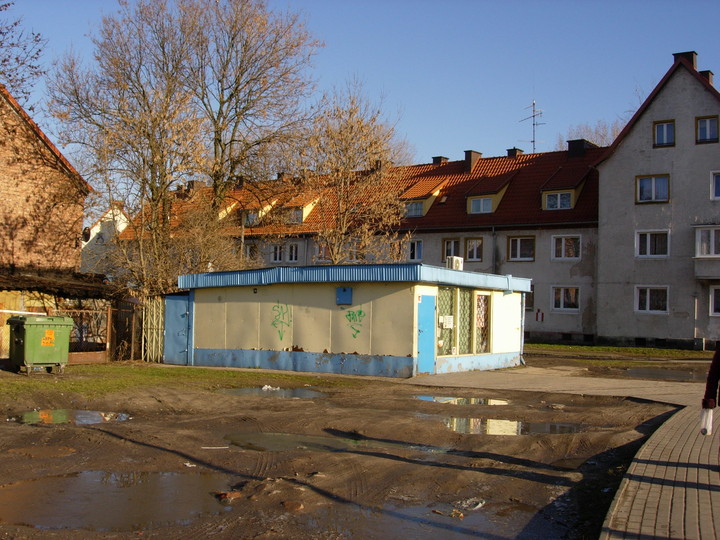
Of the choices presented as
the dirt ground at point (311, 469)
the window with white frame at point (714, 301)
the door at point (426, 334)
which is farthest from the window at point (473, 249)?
the dirt ground at point (311, 469)

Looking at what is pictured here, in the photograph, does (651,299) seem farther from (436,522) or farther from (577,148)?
(436,522)

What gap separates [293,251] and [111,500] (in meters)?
44.3

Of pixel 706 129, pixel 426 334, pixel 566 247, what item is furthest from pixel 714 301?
pixel 426 334

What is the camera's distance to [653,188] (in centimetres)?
3934

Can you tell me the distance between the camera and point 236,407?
14.0m

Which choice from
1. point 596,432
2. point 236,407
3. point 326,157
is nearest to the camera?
point 596,432

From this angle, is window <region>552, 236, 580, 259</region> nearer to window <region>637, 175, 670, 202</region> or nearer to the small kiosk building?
window <region>637, 175, 670, 202</region>

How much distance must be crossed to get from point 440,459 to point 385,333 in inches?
424

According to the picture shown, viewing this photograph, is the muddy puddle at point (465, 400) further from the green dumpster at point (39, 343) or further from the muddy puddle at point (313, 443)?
the green dumpster at point (39, 343)

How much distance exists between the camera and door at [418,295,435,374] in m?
20.0

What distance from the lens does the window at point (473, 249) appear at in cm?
4541

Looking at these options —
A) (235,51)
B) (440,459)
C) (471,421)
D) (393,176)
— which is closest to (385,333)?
(471,421)

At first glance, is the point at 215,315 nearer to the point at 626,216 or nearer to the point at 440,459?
the point at 440,459

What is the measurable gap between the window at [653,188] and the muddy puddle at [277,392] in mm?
28131
